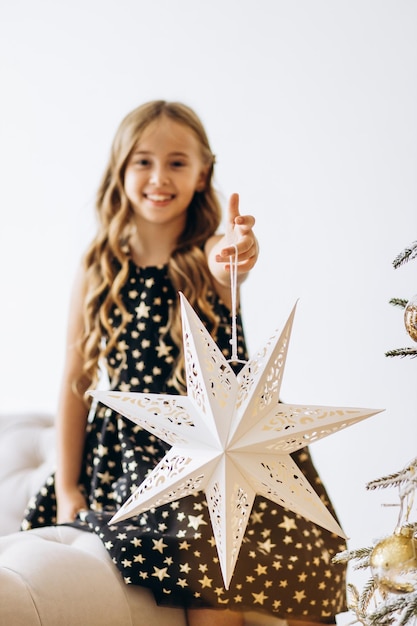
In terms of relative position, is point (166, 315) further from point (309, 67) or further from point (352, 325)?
point (309, 67)

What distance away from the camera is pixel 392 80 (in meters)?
1.98

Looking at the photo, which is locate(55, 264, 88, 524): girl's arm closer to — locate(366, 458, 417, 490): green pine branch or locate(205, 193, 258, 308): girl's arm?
locate(205, 193, 258, 308): girl's arm

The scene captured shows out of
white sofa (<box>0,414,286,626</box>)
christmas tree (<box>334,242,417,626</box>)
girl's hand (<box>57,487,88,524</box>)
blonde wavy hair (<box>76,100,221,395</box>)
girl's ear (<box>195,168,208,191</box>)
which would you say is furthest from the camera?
girl's ear (<box>195,168,208,191</box>)

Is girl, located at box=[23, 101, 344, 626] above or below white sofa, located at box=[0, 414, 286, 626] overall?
above

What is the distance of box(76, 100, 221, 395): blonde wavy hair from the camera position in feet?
5.21

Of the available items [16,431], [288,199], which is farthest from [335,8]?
[16,431]

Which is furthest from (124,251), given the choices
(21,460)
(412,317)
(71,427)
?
(412,317)

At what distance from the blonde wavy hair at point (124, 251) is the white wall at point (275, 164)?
48cm

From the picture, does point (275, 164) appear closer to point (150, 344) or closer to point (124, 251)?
point (124, 251)

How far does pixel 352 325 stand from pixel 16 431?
0.86m

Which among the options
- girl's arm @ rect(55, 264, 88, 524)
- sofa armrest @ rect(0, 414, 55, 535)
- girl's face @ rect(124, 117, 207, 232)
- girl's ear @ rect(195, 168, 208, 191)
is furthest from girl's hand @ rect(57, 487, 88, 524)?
girl's ear @ rect(195, 168, 208, 191)

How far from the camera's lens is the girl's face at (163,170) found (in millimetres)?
1621

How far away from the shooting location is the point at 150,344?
1.56m

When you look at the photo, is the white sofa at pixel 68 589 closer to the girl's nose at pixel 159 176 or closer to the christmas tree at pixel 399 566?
the christmas tree at pixel 399 566
